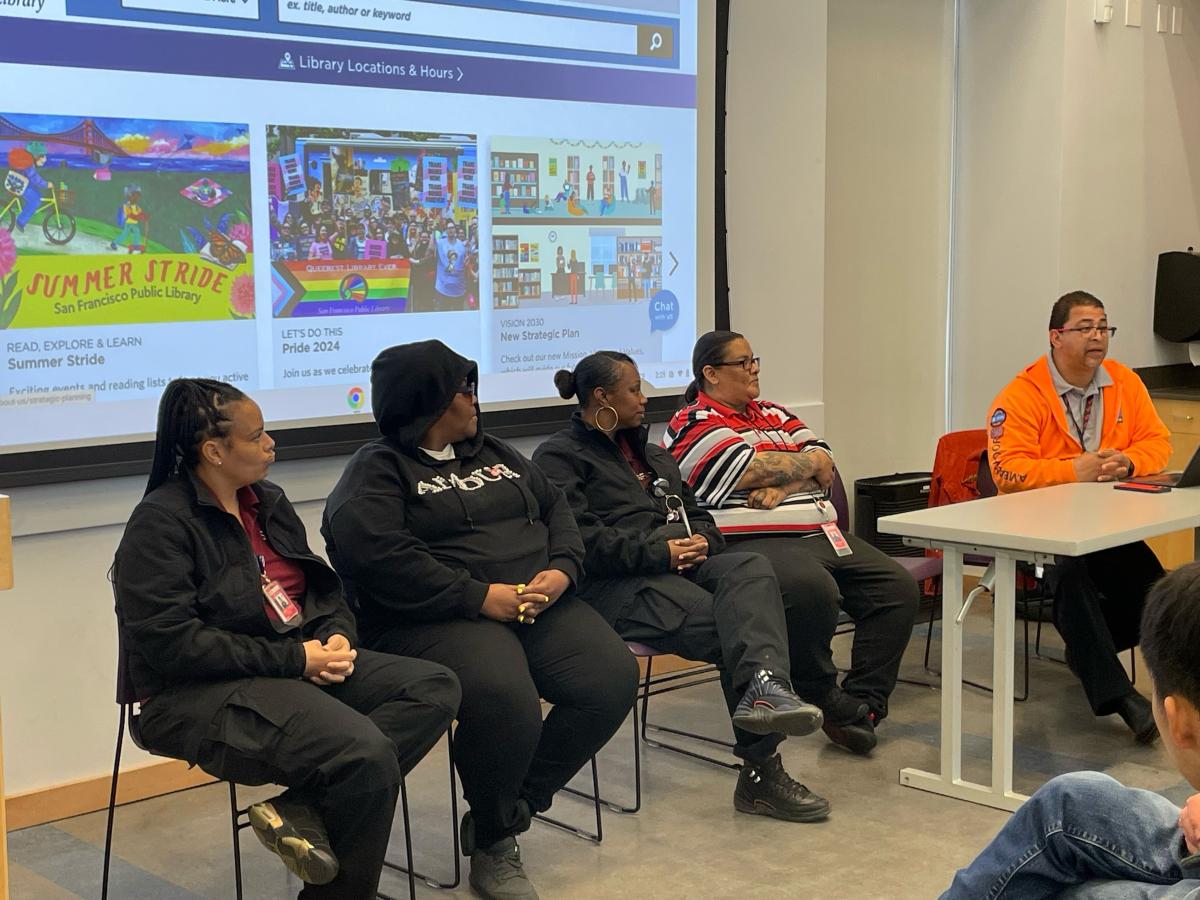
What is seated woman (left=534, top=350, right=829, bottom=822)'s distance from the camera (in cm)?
338

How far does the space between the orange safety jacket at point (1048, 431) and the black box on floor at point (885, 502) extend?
1.03 meters

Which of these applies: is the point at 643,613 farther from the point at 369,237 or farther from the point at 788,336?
the point at 788,336

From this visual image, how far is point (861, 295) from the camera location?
18.4 ft

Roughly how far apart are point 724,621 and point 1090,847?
1895 millimetres

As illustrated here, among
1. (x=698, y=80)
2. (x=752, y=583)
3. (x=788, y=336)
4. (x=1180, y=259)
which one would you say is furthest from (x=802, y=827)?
(x=1180, y=259)

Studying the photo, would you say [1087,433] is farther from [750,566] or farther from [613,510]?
[613,510]

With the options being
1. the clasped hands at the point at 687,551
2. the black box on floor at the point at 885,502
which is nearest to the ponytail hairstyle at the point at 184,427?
the clasped hands at the point at 687,551

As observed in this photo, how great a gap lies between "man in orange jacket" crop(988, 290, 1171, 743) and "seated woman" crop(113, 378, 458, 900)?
7.29 ft

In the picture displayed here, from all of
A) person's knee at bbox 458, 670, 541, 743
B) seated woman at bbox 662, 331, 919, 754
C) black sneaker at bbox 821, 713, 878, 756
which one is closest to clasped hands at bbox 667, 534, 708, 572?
seated woman at bbox 662, 331, 919, 754

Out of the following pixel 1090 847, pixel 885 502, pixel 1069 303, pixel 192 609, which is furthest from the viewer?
pixel 885 502

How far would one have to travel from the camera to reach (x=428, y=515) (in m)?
3.14

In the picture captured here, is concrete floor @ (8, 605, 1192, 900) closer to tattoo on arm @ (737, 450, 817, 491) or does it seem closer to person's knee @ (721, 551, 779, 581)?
person's knee @ (721, 551, 779, 581)

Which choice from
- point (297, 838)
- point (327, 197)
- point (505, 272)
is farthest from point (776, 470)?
point (297, 838)

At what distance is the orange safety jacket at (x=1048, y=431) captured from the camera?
4328mm
